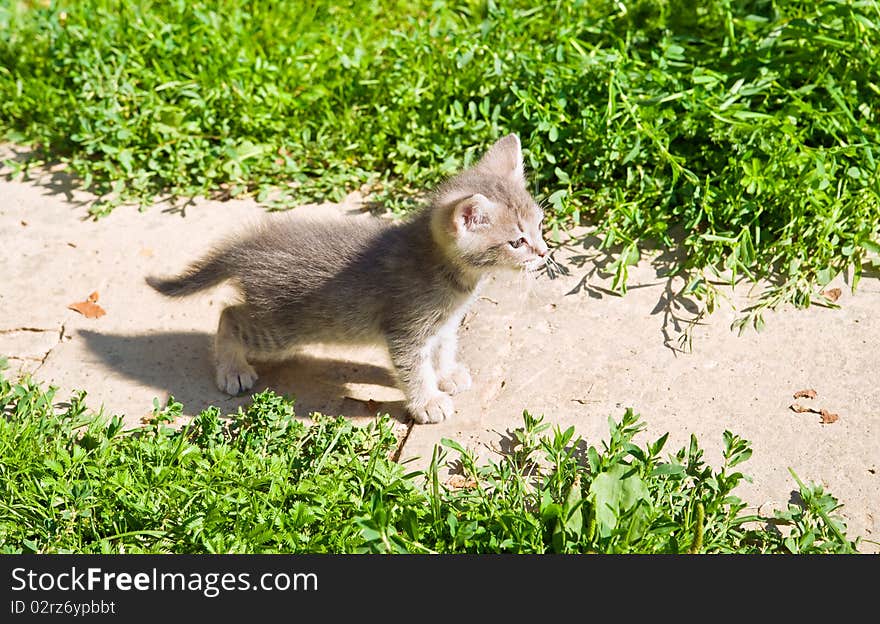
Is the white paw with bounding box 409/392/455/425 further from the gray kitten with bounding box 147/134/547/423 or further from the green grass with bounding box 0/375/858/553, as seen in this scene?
the green grass with bounding box 0/375/858/553

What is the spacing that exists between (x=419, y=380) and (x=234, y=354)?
975mm

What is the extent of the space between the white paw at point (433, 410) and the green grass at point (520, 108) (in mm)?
1246

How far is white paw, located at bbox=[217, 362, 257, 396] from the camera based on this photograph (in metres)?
5.01

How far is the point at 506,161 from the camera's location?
4.79 meters

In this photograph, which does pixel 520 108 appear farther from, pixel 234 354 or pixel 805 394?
pixel 805 394

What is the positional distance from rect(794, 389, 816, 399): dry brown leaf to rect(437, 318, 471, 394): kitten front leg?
155cm

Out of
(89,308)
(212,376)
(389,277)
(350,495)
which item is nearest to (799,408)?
(389,277)

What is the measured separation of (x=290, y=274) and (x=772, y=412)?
2.35 m

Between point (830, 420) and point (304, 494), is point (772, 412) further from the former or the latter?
point (304, 494)

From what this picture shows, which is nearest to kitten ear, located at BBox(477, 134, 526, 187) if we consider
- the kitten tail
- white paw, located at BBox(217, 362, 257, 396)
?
the kitten tail

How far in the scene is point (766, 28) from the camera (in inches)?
238

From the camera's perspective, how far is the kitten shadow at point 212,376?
4.96 meters

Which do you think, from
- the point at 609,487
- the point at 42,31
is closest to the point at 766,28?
the point at 609,487

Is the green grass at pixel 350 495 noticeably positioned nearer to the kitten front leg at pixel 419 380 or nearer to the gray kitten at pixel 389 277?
the kitten front leg at pixel 419 380
